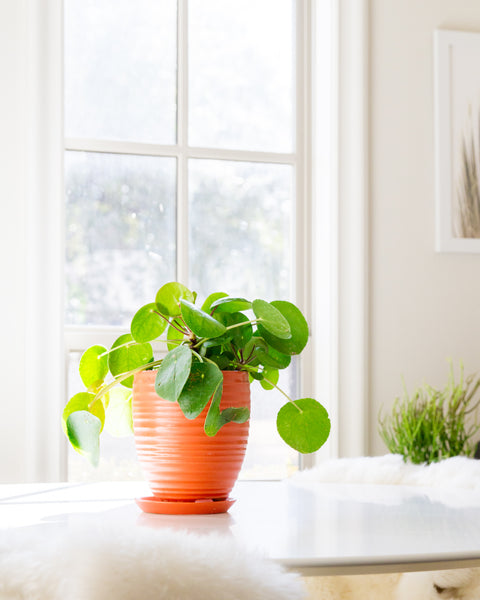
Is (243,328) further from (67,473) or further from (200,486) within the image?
Result: (67,473)

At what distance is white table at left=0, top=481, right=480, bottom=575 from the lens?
0.77 meters

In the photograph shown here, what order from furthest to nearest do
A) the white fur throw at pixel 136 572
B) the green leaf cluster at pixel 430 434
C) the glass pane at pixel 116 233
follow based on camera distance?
the glass pane at pixel 116 233 → the green leaf cluster at pixel 430 434 → the white fur throw at pixel 136 572

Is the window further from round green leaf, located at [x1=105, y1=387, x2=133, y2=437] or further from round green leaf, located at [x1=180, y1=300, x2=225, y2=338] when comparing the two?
round green leaf, located at [x1=180, y1=300, x2=225, y2=338]

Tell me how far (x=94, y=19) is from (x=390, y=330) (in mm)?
1368

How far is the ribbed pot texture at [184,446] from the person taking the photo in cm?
99

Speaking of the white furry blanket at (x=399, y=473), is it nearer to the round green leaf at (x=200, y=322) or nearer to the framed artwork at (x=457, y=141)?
the round green leaf at (x=200, y=322)

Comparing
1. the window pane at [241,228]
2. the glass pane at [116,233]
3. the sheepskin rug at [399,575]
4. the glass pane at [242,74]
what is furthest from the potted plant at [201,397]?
the glass pane at [242,74]

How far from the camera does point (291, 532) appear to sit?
2.98 ft

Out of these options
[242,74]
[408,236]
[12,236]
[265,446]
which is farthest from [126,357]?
[242,74]

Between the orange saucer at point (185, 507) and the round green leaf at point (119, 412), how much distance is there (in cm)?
16

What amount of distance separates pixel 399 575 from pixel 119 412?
462 millimetres

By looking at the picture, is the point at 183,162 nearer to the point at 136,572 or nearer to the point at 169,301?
the point at 169,301

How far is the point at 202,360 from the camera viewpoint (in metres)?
0.98

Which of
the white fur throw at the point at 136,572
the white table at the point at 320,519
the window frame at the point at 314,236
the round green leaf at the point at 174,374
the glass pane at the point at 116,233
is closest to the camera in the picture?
the white fur throw at the point at 136,572
